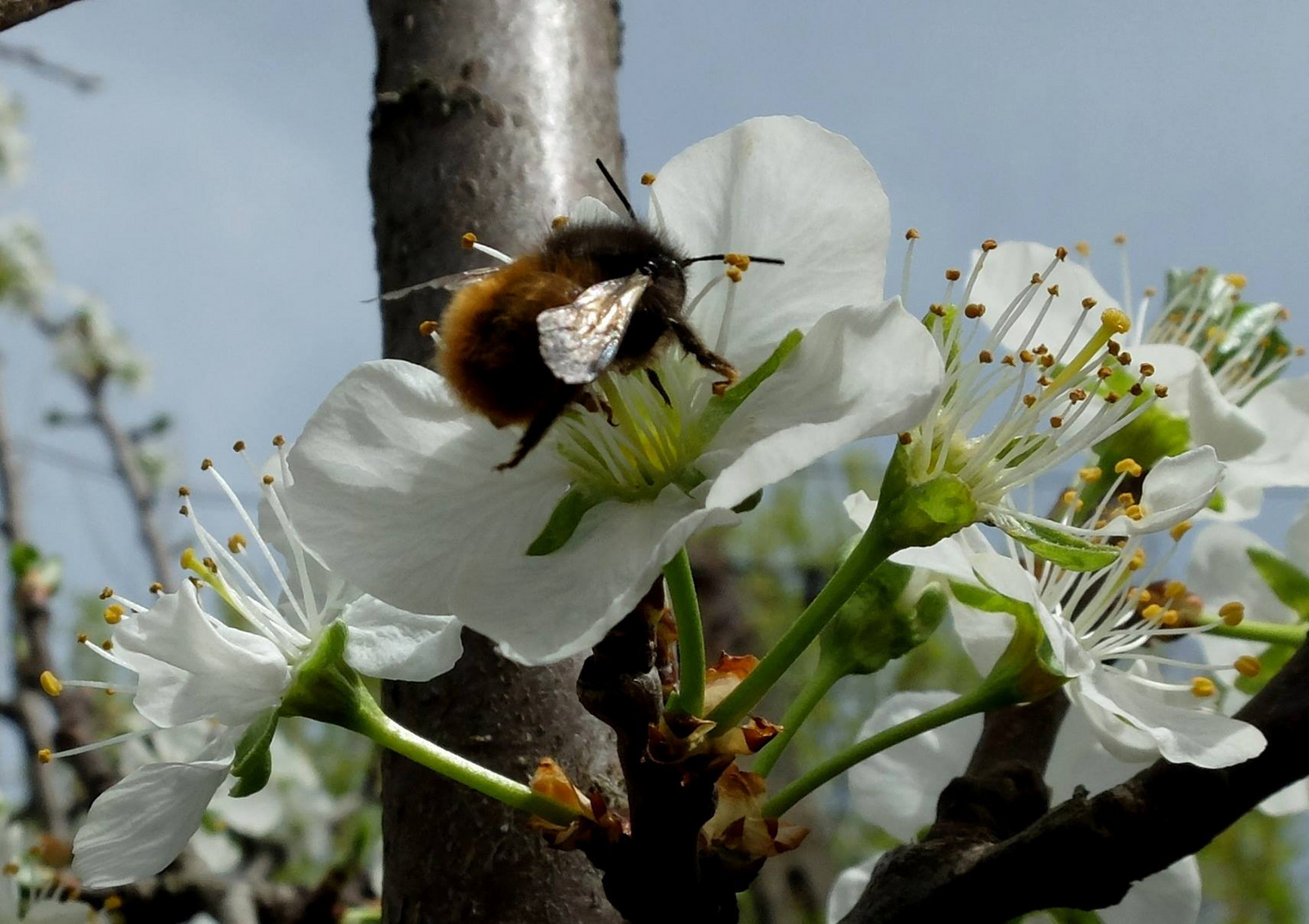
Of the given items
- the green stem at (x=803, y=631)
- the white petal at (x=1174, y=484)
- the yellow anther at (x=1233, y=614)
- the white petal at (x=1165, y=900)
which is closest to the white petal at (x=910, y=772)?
the white petal at (x=1165, y=900)

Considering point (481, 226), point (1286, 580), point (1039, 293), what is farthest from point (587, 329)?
point (1286, 580)

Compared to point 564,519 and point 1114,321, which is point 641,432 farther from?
point 1114,321

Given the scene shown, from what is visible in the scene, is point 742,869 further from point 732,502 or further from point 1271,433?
point 1271,433

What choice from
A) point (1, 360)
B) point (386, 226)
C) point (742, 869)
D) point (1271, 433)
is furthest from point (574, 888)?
point (1, 360)

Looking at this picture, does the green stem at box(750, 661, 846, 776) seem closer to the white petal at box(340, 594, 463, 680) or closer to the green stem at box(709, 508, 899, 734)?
the green stem at box(709, 508, 899, 734)

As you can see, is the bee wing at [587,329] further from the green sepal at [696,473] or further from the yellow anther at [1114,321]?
the yellow anther at [1114,321]
